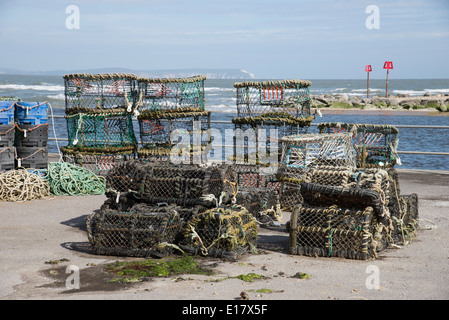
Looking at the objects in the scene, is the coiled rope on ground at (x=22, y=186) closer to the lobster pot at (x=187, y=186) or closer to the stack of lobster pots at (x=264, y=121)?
the lobster pot at (x=187, y=186)

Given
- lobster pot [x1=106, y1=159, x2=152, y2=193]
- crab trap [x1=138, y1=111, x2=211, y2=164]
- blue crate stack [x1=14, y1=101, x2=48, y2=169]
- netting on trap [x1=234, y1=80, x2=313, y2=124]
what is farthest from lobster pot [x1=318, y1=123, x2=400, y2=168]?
blue crate stack [x1=14, y1=101, x2=48, y2=169]

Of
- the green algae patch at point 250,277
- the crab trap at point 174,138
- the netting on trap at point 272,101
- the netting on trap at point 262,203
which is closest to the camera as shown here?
the green algae patch at point 250,277

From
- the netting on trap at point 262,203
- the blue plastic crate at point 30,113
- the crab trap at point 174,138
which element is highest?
the blue plastic crate at point 30,113

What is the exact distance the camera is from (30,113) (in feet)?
29.3

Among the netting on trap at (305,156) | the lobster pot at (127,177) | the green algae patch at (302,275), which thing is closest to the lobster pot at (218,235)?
the green algae patch at (302,275)

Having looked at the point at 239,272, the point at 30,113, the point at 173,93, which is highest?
the point at 173,93

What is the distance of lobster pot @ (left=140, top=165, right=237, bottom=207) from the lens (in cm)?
614

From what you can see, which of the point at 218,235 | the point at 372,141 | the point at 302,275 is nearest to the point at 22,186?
the point at 218,235

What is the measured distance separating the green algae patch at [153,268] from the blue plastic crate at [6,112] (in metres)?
4.69

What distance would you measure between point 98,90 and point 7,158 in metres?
2.06

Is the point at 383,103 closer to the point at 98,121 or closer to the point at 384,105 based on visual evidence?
the point at 384,105

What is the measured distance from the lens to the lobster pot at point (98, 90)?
968 cm

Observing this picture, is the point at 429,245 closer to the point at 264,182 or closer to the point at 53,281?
the point at 264,182

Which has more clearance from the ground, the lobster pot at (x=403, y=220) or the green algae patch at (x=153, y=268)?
the lobster pot at (x=403, y=220)
